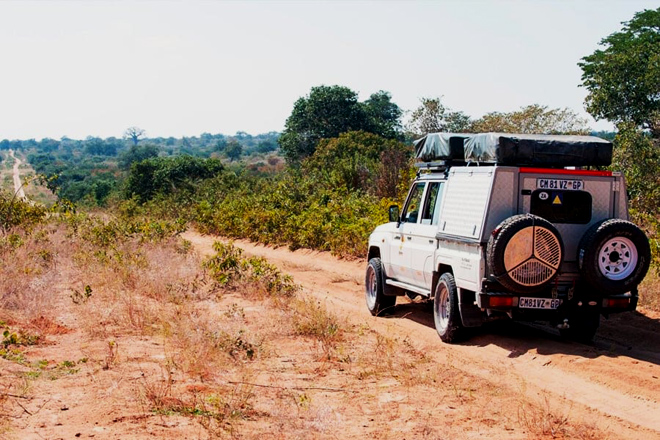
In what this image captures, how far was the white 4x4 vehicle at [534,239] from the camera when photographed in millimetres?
8516

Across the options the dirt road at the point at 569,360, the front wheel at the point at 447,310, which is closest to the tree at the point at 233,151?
the dirt road at the point at 569,360

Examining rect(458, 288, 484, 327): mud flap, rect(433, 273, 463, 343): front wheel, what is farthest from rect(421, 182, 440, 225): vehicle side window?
rect(458, 288, 484, 327): mud flap

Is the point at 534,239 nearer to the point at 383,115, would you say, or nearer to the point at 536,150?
the point at 536,150

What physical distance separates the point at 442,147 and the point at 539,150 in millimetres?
1604

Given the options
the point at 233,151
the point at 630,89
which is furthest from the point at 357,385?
the point at 233,151

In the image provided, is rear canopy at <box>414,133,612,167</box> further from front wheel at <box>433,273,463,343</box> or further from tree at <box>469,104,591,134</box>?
tree at <box>469,104,591,134</box>

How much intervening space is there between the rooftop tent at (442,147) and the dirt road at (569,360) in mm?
2316

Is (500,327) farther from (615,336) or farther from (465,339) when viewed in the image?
(615,336)

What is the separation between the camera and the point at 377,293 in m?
11.9

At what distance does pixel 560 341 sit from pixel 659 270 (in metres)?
4.14

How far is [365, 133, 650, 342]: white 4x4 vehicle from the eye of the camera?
852 centimetres

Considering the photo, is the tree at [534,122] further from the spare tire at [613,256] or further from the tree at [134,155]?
the tree at [134,155]

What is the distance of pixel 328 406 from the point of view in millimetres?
7004

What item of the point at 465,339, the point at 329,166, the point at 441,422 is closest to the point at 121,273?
the point at 465,339
